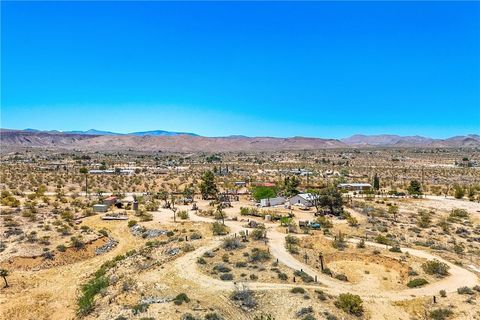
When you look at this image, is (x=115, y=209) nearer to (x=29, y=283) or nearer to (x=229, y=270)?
(x=29, y=283)

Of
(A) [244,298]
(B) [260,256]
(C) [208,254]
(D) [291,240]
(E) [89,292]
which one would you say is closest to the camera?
(A) [244,298]

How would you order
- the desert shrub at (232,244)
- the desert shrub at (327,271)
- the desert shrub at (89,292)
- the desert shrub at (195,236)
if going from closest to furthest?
the desert shrub at (89,292) < the desert shrub at (327,271) < the desert shrub at (232,244) < the desert shrub at (195,236)

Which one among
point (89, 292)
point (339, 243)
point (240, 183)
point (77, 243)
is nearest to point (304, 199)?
point (339, 243)

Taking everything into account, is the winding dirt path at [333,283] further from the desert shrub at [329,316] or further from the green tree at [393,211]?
the green tree at [393,211]

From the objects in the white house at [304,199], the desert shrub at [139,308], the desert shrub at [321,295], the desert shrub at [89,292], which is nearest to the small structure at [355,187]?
the white house at [304,199]

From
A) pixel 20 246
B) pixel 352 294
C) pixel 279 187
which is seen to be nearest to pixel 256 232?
pixel 352 294

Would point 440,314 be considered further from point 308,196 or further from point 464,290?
point 308,196
